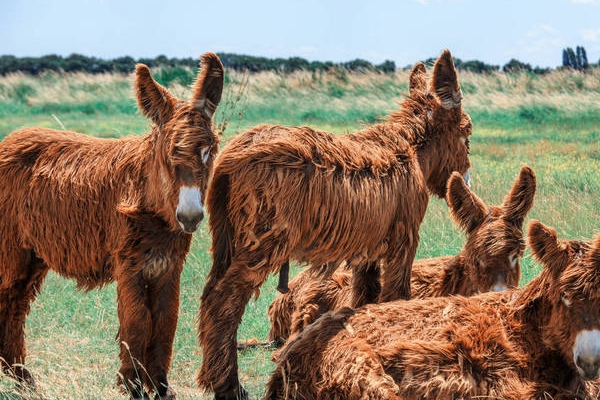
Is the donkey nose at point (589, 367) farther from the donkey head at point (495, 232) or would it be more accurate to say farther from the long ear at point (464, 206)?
the long ear at point (464, 206)

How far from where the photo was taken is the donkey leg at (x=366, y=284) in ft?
20.5

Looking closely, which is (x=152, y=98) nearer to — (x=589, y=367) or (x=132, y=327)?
(x=132, y=327)

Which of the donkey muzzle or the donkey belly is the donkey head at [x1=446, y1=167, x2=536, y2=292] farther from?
the donkey belly

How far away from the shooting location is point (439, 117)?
21.4 feet

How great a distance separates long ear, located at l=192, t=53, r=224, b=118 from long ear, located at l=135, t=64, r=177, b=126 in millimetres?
Answer: 205

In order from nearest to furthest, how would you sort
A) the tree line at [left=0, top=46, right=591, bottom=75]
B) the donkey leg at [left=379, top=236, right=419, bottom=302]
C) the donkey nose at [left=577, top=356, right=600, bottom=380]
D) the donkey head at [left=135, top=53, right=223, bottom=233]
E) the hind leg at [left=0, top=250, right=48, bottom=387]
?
the donkey nose at [left=577, top=356, right=600, bottom=380] → the donkey head at [left=135, top=53, right=223, bottom=233] → the donkey leg at [left=379, top=236, right=419, bottom=302] → the hind leg at [left=0, top=250, right=48, bottom=387] → the tree line at [left=0, top=46, right=591, bottom=75]

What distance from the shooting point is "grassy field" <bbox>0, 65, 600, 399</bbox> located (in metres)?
7.50

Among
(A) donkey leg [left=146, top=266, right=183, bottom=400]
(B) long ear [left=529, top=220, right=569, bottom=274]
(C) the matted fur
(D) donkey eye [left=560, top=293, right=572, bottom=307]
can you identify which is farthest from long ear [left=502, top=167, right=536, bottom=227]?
(A) donkey leg [left=146, top=266, right=183, bottom=400]

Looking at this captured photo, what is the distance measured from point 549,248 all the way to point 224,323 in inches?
79.1

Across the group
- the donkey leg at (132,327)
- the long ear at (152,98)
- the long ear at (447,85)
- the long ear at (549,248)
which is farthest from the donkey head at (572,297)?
the donkey leg at (132,327)

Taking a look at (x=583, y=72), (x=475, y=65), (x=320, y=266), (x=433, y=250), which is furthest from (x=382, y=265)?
(x=475, y=65)

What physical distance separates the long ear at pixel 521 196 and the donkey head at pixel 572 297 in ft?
5.12

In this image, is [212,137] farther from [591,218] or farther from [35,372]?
[591,218]

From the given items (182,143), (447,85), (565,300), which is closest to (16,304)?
(182,143)
